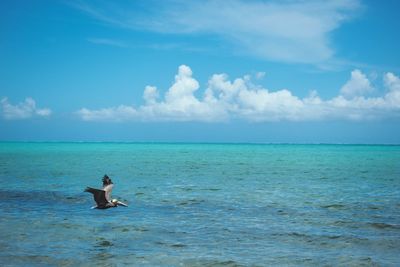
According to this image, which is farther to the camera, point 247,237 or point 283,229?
point 283,229

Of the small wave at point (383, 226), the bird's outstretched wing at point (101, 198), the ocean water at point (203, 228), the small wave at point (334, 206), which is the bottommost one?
the ocean water at point (203, 228)

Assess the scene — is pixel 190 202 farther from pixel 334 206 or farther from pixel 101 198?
pixel 334 206

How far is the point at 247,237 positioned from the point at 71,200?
1397 centimetres

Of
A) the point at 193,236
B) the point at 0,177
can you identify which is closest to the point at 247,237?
the point at 193,236

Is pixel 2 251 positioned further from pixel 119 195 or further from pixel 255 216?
pixel 119 195

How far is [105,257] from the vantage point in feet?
48.9

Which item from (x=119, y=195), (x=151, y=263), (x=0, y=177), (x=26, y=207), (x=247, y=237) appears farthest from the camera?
(x=0, y=177)

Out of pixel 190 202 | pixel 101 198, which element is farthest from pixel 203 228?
pixel 190 202

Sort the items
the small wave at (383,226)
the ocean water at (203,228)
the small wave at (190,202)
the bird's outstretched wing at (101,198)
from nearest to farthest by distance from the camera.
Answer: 1. the ocean water at (203,228)
2. the bird's outstretched wing at (101,198)
3. the small wave at (383,226)
4. the small wave at (190,202)

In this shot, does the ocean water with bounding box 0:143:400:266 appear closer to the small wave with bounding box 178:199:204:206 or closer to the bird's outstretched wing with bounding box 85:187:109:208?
the small wave with bounding box 178:199:204:206

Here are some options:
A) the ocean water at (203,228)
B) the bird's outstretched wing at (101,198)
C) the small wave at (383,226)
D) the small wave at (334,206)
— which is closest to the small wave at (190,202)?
the ocean water at (203,228)

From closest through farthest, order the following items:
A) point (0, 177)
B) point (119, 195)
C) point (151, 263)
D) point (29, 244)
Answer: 1. point (151, 263)
2. point (29, 244)
3. point (119, 195)
4. point (0, 177)

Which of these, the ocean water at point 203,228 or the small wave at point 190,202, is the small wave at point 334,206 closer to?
the ocean water at point 203,228

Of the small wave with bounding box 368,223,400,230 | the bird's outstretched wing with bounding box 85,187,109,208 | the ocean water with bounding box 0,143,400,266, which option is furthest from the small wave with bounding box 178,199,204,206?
the small wave with bounding box 368,223,400,230
